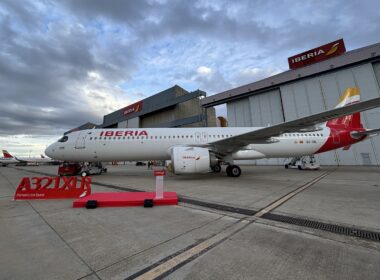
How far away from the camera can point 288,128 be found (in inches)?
292

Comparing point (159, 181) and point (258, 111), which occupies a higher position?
point (258, 111)

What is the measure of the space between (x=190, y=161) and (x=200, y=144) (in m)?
1.96

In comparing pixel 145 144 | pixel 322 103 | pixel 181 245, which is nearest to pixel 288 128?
pixel 181 245

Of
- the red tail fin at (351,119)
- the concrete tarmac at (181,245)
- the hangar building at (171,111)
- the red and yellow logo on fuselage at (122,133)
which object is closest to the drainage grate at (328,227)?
the concrete tarmac at (181,245)

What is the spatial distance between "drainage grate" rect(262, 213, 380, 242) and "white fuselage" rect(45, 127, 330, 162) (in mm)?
6238

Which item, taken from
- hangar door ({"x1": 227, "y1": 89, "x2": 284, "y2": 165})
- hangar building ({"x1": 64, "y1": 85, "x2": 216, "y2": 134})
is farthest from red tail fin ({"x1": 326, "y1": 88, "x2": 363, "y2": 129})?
hangar building ({"x1": 64, "y1": 85, "x2": 216, "y2": 134})

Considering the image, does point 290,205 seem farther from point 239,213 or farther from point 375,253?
point 375,253

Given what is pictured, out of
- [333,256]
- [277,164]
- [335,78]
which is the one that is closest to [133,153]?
[333,256]

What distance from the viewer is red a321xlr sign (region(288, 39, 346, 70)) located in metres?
19.1

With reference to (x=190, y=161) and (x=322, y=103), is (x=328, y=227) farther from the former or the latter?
(x=322, y=103)

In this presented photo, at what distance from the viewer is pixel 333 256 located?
6.68 ft

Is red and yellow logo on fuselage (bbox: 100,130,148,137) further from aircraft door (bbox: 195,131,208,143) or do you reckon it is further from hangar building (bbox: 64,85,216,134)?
hangar building (bbox: 64,85,216,134)

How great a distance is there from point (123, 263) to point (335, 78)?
2378cm

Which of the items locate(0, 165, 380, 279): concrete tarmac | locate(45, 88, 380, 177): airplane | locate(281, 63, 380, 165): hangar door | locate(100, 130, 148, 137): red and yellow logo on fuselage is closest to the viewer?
locate(0, 165, 380, 279): concrete tarmac
